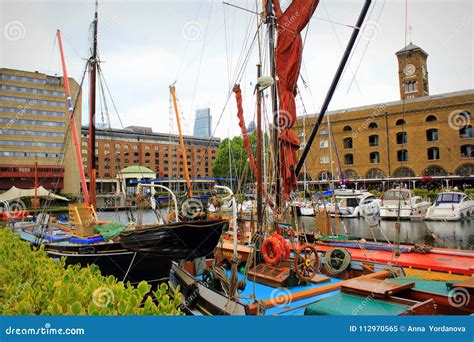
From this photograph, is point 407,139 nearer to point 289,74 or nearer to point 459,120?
point 459,120

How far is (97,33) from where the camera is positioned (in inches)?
541

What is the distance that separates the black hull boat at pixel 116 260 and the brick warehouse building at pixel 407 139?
91.5 feet

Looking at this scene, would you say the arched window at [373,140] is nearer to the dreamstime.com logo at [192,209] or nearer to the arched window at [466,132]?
the arched window at [466,132]

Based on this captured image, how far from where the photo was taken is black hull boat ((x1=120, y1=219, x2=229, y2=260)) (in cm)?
693

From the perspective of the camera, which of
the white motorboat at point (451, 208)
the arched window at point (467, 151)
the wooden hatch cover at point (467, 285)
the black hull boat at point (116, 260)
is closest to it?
the wooden hatch cover at point (467, 285)

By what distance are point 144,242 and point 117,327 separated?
3271mm

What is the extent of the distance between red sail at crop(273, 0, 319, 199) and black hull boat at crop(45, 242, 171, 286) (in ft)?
14.5

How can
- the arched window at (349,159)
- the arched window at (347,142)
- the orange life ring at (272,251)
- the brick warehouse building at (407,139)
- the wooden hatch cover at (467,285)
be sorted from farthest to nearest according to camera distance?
the arched window at (349,159) → the arched window at (347,142) → the brick warehouse building at (407,139) → the orange life ring at (272,251) → the wooden hatch cover at (467,285)

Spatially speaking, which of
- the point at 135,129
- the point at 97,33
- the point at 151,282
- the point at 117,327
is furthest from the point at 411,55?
the point at 117,327

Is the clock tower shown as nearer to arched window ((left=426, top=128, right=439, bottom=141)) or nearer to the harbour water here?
arched window ((left=426, top=128, right=439, bottom=141))

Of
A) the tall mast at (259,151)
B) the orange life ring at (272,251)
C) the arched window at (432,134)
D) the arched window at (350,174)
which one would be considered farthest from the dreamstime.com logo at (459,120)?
the orange life ring at (272,251)

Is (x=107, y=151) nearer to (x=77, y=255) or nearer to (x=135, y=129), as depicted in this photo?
(x=135, y=129)

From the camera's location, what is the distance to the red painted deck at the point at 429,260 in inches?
293

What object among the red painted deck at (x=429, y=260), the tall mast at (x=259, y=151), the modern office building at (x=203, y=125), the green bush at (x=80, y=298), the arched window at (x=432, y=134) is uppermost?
the modern office building at (x=203, y=125)
